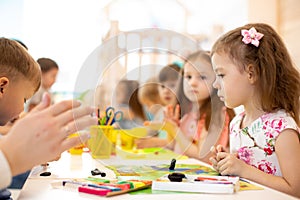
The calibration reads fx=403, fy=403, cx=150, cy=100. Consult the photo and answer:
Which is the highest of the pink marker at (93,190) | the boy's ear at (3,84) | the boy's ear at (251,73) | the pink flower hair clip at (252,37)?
the pink flower hair clip at (252,37)

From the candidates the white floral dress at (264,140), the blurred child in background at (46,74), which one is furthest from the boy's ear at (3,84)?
the blurred child in background at (46,74)

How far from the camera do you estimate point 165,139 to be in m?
1.66

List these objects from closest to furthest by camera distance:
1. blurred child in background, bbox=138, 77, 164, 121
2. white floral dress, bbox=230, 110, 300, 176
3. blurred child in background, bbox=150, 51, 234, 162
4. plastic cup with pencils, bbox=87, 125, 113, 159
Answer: white floral dress, bbox=230, 110, 300, 176 < plastic cup with pencils, bbox=87, 125, 113, 159 < blurred child in background, bbox=150, 51, 234, 162 < blurred child in background, bbox=138, 77, 164, 121

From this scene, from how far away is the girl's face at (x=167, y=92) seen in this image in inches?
93.1

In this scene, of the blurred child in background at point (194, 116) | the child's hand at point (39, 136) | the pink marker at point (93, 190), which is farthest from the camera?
the blurred child in background at point (194, 116)

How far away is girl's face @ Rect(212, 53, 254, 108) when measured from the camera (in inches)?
42.1

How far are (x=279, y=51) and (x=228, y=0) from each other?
1519mm

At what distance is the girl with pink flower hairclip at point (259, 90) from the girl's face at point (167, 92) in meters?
1.21

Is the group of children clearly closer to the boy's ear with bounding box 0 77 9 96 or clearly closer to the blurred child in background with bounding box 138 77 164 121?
the boy's ear with bounding box 0 77 9 96

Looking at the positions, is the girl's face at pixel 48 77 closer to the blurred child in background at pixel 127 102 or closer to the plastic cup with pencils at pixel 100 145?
the blurred child in background at pixel 127 102

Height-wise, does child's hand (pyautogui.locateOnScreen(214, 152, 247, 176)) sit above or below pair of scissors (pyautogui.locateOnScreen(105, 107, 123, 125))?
below

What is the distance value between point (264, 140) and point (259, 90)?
0.46ft

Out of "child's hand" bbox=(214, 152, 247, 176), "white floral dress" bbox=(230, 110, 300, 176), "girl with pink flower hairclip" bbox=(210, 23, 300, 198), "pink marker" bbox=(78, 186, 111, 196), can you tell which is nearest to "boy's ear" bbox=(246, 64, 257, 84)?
"girl with pink flower hairclip" bbox=(210, 23, 300, 198)

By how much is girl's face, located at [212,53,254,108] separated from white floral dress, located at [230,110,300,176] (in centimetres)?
8
